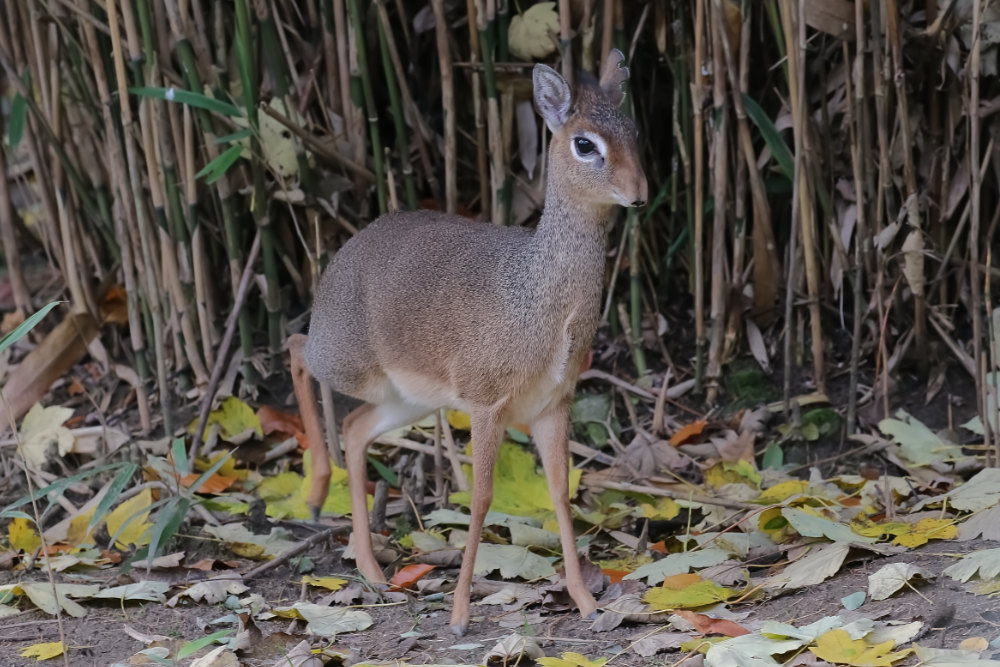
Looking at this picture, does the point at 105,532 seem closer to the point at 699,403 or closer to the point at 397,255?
the point at 397,255

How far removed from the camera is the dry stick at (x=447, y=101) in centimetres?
443

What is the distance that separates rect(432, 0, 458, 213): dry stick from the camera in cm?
443

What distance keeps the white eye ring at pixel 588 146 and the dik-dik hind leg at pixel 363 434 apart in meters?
1.12

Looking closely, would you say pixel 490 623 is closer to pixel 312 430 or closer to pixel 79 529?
pixel 312 430

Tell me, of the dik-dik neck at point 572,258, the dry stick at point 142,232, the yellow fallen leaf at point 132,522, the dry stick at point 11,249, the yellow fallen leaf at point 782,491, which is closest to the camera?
the dik-dik neck at point 572,258

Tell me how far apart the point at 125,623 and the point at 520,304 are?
139 cm

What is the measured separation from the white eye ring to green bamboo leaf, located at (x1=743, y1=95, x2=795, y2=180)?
1171 mm

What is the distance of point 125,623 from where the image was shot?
339cm

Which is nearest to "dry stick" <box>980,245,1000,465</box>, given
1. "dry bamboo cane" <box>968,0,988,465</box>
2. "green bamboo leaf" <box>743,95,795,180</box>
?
"dry bamboo cane" <box>968,0,988,465</box>

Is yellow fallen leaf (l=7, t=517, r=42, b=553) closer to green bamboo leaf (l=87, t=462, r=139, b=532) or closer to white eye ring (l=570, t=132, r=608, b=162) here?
green bamboo leaf (l=87, t=462, r=139, b=532)

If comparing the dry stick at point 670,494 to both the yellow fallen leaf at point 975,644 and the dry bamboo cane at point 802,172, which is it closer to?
the dry bamboo cane at point 802,172

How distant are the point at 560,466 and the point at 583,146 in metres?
0.94

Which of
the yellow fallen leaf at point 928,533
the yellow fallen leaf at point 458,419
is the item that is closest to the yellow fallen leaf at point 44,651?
the yellow fallen leaf at point 458,419

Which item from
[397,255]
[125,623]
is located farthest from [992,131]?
[125,623]
